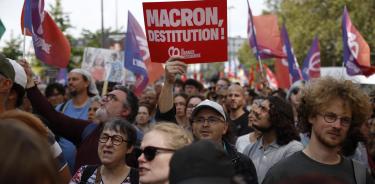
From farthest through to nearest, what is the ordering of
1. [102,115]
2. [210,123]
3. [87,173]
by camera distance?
[102,115] < [210,123] < [87,173]

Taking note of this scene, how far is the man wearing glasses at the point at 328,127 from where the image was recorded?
12.8 ft

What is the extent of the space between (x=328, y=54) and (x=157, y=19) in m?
38.9

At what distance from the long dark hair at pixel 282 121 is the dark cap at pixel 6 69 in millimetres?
2456

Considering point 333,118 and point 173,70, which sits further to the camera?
point 173,70

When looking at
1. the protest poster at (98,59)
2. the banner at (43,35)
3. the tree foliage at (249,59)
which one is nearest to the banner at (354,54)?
→ the protest poster at (98,59)

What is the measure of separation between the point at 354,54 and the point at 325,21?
26.4 meters

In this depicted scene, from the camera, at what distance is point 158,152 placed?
3.41 meters

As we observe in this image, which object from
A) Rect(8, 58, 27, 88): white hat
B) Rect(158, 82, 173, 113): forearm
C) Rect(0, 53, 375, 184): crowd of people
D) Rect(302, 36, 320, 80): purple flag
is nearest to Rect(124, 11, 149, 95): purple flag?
Rect(0, 53, 375, 184): crowd of people

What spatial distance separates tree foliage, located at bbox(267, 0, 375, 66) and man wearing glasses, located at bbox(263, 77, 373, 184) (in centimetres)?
3137

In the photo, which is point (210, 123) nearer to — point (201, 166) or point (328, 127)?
point (328, 127)

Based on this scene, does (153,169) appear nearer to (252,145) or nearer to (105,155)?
(105,155)

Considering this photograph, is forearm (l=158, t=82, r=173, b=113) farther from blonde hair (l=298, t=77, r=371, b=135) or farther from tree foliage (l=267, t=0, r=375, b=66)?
tree foliage (l=267, t=0, r=375, b=66)

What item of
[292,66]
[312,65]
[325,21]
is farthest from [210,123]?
[325,21]

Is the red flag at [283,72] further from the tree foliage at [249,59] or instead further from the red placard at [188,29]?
the tree foliage at [249,59]
